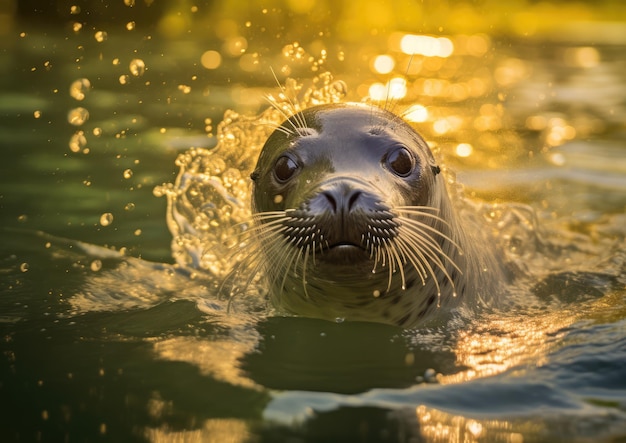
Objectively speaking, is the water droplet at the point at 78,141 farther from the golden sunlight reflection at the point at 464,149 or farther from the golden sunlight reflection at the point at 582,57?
the golden sunlight reflection at the point at 582,57

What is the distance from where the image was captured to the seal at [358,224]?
396 cm

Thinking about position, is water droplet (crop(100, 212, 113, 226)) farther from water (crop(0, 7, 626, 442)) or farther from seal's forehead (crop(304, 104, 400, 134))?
seal's forehead (crop(304, 104, 400, 134))

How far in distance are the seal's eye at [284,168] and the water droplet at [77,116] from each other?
481 centimetres

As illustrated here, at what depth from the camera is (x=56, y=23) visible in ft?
45.9

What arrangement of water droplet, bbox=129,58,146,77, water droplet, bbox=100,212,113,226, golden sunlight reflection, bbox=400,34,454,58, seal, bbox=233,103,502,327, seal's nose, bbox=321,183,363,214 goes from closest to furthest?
seal's nose, bbox=321,183,363,214
seal, bbox=233,103,502,327
water droplet, bbox=100,212,113,226
water droplet, bbox=129,58,146,77
golden sunlight reflection, bbox=400,34,454,58

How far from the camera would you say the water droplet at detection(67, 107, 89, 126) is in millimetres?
9078

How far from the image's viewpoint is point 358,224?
3.88 meters

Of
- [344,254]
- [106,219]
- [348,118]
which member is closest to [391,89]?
[106,219]

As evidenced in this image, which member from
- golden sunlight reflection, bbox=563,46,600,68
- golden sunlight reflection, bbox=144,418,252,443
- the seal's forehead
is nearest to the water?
golden sunlight reflection, bbox=144,418,252,443

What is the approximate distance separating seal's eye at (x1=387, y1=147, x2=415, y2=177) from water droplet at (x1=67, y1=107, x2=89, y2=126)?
509 cm

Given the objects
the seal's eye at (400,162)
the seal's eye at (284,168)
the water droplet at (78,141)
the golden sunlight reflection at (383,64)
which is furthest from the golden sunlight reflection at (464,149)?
the seal's eye at (284,168)

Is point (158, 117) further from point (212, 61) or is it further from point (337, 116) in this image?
point (337, 116)

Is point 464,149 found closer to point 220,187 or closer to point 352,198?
point 220,187

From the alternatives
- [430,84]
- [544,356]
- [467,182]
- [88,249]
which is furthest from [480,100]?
[544,356]
